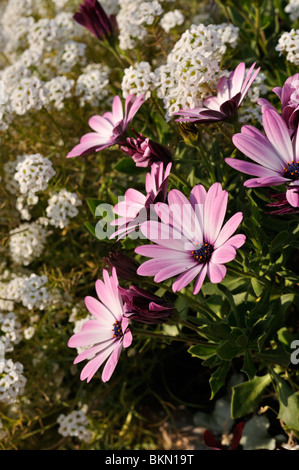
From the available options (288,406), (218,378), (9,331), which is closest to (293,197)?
(218,378)

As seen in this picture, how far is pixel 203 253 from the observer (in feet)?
2.94

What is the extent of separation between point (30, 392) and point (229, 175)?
95cm

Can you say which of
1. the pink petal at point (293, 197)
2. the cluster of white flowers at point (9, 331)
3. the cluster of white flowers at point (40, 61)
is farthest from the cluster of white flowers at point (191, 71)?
the cluster of white flowers at point (9, 331)

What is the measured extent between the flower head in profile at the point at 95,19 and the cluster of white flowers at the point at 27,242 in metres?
0.62

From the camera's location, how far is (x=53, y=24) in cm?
180

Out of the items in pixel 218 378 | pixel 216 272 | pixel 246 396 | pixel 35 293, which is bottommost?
pixel 246 396

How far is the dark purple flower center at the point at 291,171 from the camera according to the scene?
898 millimetres

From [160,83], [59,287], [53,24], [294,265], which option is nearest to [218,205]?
[160,83]

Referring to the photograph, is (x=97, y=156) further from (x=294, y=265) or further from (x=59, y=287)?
(x=294, y=265)

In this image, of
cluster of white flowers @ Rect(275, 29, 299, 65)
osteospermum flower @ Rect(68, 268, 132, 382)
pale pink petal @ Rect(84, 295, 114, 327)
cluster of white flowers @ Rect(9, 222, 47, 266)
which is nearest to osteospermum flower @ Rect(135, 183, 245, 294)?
osteospermum flower @ Rect(68, 268, 132, 382)

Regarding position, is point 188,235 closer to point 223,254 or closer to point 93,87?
point 223,254

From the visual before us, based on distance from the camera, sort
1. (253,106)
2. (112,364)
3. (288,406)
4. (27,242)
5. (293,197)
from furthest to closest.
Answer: (27,242) → (253,106) → (288,406) → (112,364) → (293,197)

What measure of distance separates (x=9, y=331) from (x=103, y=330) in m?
0.52

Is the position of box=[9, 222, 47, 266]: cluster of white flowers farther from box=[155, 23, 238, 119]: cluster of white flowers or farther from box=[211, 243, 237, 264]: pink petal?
box=[211, 243, 237, 264]: pink petal
